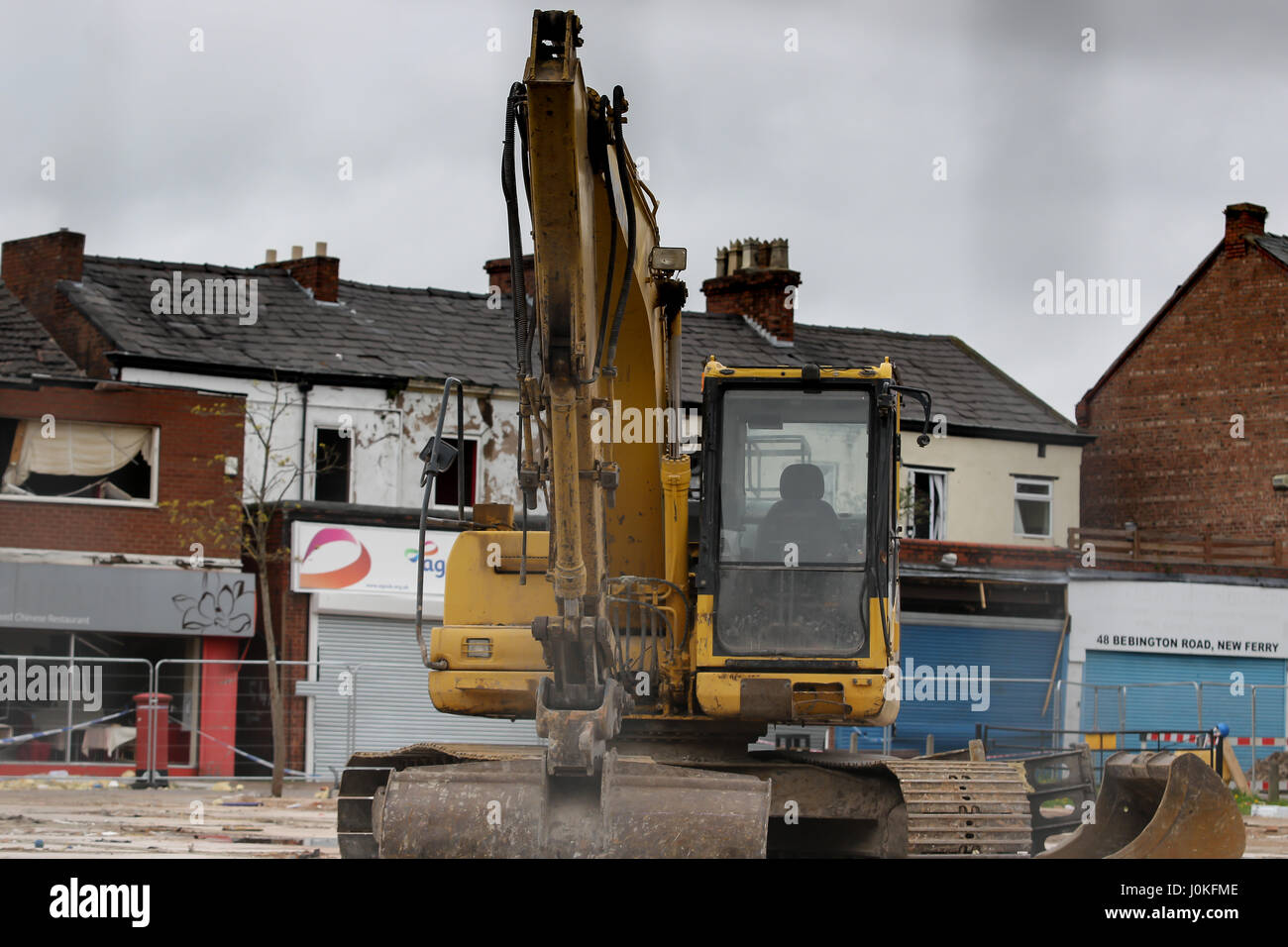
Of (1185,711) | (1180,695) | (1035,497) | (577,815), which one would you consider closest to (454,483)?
(1035,497)

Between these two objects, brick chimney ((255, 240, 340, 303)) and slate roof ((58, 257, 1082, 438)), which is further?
brick chimney ((255, 240, 340, 303))

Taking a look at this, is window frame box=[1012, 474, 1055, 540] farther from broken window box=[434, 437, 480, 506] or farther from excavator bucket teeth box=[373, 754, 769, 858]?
excavator bucket teeth box=[373, 754, 769, 858]

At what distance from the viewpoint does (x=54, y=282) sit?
3053 centimetres

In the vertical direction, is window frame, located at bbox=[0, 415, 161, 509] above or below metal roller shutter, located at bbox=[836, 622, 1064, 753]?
above

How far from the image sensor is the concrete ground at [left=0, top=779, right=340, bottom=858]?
14273mm

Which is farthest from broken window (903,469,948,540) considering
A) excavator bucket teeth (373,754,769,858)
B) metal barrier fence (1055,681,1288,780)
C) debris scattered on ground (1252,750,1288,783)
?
excavator bucket teeth (373,754,769,858)

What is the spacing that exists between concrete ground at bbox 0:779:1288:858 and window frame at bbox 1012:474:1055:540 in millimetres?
13389

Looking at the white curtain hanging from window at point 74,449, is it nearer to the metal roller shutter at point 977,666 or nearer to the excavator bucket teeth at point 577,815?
the metal roller shutter at point 977,666

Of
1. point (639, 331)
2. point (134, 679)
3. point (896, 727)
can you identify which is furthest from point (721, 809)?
point (896, 727)

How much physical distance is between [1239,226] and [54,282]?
25527 millimetres

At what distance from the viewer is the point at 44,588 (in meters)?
26.9

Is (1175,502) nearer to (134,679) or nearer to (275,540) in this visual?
(275,540)
